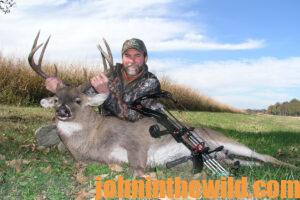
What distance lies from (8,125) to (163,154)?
7.08 m

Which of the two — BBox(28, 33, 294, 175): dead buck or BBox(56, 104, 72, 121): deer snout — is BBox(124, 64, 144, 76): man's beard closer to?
BBox(28, 33, 294, 175): dead buck

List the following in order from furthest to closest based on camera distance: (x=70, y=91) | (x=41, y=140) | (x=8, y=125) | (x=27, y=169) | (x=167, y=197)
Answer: (x=8, y=125)
(x=41, y=140)
(x=70, y=91)
(x=27, y=169)
(x=167, y=197)

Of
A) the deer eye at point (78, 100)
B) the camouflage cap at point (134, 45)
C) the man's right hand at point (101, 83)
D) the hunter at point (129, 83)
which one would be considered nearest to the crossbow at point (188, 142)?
the man's right hand at point (101, 83)

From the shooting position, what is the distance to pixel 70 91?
6.98 metres

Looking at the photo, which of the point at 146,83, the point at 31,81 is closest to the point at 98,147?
the point at 146,83

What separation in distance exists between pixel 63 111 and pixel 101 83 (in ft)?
2.32

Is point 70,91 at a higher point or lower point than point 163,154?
higher

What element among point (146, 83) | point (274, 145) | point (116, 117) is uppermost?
point (146, 83)

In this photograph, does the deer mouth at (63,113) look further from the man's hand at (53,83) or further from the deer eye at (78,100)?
the man's hand at (53,83)

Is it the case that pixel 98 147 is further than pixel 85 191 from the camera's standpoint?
Yes

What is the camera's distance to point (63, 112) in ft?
22.4

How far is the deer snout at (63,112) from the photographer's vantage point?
6.82m

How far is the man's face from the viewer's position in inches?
308

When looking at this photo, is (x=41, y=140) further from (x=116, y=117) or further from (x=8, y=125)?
(x=8, y=125)
